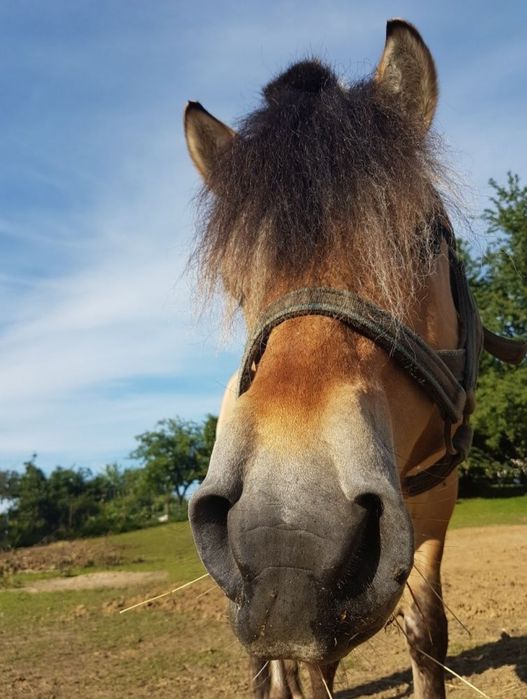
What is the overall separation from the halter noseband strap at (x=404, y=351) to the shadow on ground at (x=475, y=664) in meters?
3.48

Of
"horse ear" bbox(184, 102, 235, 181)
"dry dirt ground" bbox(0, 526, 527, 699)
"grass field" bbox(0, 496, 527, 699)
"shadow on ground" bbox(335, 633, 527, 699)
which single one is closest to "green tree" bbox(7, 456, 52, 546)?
"grass field" bbox(0, 496, 527, 699)

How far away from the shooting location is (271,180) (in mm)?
2291

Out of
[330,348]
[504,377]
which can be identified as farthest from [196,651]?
[504,377]

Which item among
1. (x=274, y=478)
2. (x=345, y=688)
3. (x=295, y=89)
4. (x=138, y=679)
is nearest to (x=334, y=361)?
(x=274, y=478)

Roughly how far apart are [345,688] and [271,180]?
16.0 ft

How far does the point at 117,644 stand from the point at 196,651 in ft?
3.91

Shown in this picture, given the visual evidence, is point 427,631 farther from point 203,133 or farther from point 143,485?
point 143,485

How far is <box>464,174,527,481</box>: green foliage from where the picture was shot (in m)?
28.2

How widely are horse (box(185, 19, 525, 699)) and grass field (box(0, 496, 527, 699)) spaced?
122 cm

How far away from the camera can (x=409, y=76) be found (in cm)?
271

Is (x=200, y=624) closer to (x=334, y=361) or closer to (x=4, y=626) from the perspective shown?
(x=4, y=626)

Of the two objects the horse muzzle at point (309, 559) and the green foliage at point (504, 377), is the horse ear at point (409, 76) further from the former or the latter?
the green foliage at point (504, 377)

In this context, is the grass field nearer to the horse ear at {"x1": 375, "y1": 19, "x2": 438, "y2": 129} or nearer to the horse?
the horse

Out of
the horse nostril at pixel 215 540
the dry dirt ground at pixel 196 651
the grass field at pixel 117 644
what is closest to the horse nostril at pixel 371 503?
the horse nostril at pixel 215 540
